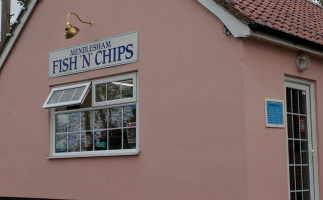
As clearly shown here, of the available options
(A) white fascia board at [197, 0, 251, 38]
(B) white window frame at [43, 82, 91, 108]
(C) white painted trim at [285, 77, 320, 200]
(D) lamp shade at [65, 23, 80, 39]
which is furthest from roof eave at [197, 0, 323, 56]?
(B) white window frame at [43, 82, 91, 108]

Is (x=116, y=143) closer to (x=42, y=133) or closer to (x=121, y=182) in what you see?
(x=121, y=182)

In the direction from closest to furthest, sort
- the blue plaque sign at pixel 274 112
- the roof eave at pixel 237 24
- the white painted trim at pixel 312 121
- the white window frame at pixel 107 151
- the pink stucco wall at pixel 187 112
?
the roof eave at pixel 237 24
the pink stucco wall at pixel 187 112
the blue plaque sign at pixel 274 112
the white painted trim at pixel 312 121
the white window frame at pixel 107 151

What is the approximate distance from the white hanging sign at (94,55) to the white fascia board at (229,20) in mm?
1620

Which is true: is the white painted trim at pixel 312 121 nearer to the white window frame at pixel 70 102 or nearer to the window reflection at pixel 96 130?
the window reflection at pixel 96 130

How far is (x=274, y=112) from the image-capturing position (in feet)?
24.3

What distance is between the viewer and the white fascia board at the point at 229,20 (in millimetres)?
7016

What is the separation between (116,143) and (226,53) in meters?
2.64

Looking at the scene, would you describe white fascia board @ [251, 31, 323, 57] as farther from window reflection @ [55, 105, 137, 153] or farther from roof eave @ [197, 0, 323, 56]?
window reflection @ [55, 105, 137, 153]

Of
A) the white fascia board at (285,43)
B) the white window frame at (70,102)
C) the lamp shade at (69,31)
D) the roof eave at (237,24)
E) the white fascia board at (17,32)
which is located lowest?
the white window frame at (70,102)

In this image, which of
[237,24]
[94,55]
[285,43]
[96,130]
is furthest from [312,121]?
[94,55]

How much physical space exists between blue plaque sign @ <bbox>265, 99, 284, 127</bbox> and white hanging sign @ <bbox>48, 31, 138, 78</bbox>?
236 cm

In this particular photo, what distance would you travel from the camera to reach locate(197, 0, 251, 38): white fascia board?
702cm

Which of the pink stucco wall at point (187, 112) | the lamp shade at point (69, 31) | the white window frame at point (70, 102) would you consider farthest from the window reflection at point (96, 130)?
the lamp shade at point (69, 31)

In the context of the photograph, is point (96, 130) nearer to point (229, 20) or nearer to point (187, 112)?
point (187, 112)
